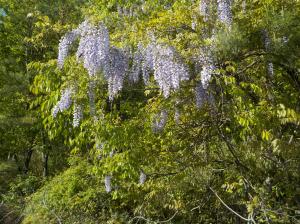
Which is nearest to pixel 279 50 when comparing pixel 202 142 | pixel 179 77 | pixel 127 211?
pixel 179 77

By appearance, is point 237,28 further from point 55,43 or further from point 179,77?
point 55,43

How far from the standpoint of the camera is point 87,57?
535 cm

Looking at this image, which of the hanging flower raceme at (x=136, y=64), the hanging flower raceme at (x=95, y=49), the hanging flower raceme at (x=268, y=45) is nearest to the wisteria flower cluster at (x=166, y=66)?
the hanging flower raceme at (x=136, y=64)

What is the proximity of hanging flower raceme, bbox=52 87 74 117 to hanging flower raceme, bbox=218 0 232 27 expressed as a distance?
2121 mm

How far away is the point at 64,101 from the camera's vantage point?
5453 millimetres

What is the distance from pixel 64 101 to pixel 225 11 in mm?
2431

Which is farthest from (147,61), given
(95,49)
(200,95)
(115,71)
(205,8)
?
(205,8)

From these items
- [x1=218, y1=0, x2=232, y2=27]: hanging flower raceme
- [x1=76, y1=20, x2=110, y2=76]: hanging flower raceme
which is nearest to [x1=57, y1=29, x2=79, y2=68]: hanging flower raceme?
[x1=76, y1=20, x2=110, y2=76]: hanging flower raceme

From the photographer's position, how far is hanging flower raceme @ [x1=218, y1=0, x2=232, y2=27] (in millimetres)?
4840

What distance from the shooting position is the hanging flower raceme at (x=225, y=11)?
484 centimetres

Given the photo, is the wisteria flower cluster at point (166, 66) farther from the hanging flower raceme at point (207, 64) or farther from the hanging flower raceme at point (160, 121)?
the hanging flower raceme at point (160, 121)

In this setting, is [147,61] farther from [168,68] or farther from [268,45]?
[268,45]

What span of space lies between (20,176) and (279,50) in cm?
1231

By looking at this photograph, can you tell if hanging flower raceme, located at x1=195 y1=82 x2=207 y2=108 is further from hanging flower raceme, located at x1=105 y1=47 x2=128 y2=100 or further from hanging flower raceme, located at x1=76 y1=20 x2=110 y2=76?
hanging flower raceme, located at x1=76 y1=20 x2=110 y2=76
